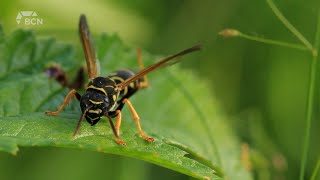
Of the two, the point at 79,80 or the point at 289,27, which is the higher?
the point at 289,27

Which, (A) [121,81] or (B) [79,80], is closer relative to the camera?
(A) [121,81]

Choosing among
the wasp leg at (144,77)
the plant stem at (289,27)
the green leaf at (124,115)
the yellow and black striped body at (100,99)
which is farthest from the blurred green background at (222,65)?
the plant stem at (289,27)

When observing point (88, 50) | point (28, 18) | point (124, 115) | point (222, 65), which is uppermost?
point (28, 18)

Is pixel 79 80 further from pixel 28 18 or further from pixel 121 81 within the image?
pixel 28 18

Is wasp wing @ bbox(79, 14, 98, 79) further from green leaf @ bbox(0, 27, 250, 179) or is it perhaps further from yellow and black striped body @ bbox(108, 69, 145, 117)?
green leaf @ bbox(0, 27, 250, 179)

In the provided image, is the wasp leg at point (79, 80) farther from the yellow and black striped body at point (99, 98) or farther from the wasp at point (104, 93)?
the yellow and black striped body at point (99, 98)

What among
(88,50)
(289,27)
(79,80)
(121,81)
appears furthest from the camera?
(79,80)

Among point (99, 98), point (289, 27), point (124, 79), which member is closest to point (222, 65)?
point (124, 79)

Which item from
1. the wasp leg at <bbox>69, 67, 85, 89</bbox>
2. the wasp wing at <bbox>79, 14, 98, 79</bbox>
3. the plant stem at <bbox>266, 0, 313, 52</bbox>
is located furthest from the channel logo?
the plant stem at <bbox>266, 0, 313, 52</bbox>
